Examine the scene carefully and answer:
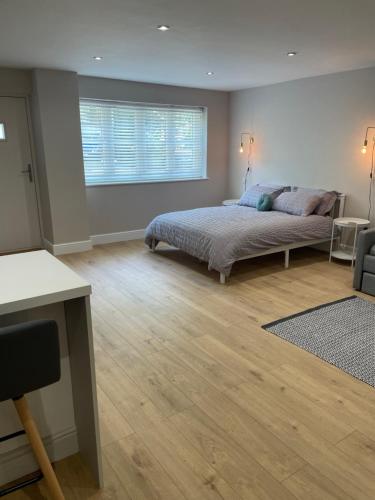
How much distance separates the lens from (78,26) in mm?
2883

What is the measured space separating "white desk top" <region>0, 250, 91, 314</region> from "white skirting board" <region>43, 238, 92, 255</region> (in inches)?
138

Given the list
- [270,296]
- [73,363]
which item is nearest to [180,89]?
[270,296]

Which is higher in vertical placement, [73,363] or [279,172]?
[279,172]

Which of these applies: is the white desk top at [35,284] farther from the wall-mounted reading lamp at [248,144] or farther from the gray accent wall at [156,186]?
the wall-mounted reading lamp at [248,144]

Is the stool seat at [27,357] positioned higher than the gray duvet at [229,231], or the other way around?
the stool seat at [27,357]

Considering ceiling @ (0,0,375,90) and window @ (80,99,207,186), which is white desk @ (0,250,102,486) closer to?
ceiling @ (0,0,375,90)

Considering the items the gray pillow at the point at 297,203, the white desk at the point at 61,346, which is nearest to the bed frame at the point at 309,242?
the gray pillow at the point at 297,203

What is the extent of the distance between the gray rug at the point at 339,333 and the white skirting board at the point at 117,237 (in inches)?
134

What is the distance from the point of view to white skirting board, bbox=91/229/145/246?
569cm

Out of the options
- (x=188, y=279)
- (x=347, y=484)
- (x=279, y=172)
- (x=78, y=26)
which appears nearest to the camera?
(x=347, y=484)

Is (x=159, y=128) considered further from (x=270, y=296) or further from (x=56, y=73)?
(x=270, y=296)

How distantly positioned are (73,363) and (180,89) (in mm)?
5321

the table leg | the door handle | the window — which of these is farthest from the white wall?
the table leg

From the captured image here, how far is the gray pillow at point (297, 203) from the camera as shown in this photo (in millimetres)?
4836
